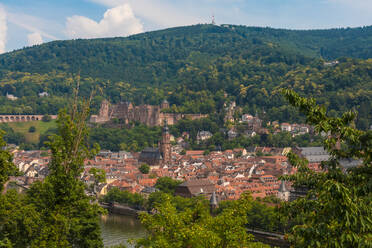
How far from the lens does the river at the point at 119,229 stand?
39.0 metres

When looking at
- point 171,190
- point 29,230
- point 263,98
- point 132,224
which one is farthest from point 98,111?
point 29,230

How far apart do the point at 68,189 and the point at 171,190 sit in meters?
48.1

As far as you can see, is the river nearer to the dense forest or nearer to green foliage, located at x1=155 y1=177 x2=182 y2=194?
green foliage, located at x1=155 y1=177 x2=182 y2=194

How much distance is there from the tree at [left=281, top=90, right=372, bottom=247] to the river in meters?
29.3

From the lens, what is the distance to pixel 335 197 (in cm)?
748

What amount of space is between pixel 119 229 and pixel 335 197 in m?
38.7

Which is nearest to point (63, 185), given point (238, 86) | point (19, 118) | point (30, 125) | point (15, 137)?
point (15, 137)

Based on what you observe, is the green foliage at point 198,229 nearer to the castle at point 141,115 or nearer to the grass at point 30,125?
the castle at point 141,115

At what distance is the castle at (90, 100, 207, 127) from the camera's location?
383 feet

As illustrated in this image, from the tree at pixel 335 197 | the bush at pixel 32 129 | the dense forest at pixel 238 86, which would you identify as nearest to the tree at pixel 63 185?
the tree at pixel 335 197

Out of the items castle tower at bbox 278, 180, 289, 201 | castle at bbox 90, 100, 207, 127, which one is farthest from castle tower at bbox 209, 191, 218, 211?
castle at bbox 90, 100, 207, 127

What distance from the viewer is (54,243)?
12336 mm

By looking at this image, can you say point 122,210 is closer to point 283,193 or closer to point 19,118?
point 283,193

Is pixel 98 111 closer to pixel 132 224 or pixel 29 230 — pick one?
pixel 132 224
